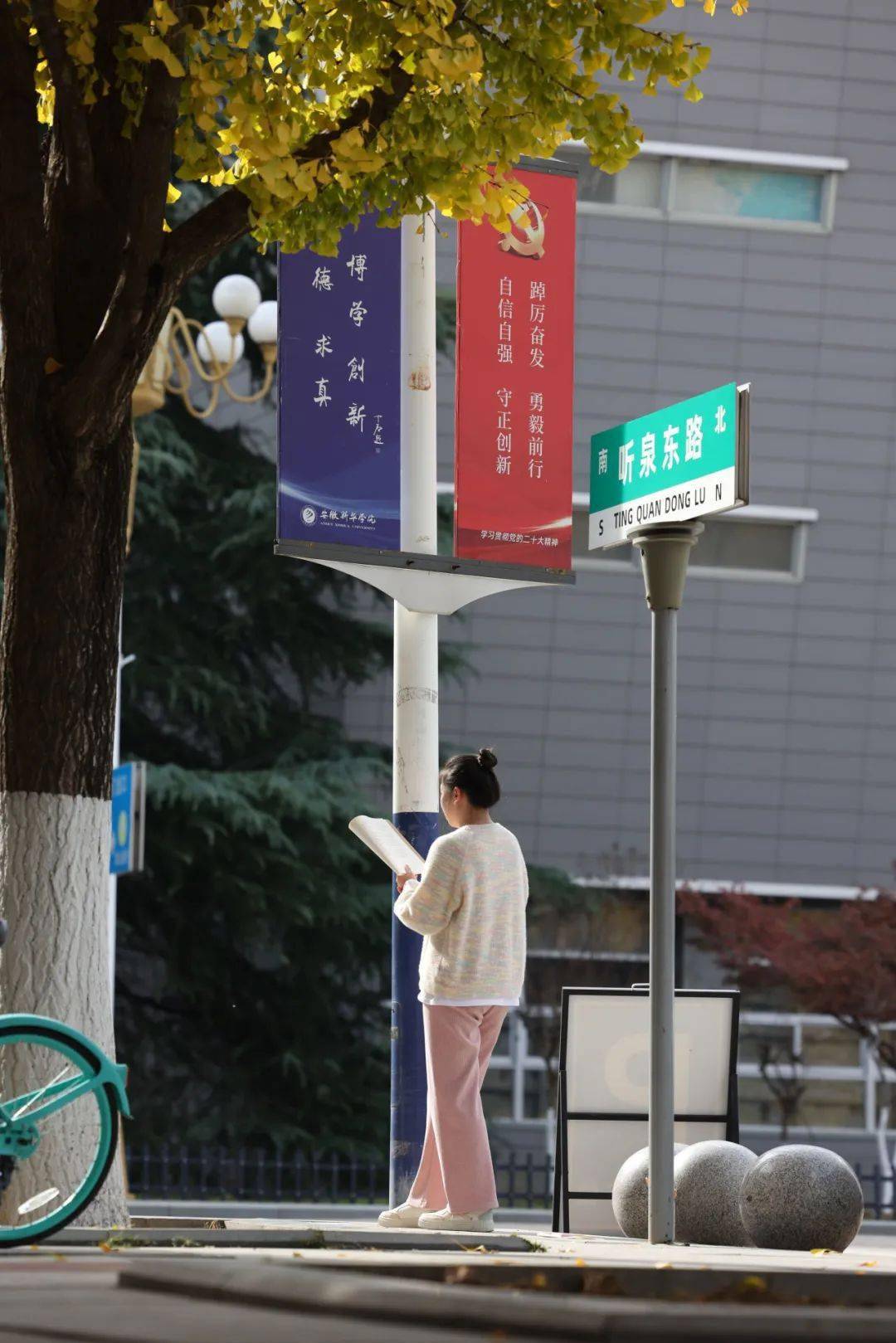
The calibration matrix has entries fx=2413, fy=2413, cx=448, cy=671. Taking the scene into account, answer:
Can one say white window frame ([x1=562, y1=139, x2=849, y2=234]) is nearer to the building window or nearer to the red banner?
the building window

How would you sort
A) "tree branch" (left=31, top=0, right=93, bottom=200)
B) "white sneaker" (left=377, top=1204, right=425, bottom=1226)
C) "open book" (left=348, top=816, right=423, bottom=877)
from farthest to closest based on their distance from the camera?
"open book" (left=348, top=816, right=423, bottom=877), "white sneaker" (left=377, top=1204, right=425, bottom=1226), "tree branch" (left=31, top=0, right=93, bottom=200)

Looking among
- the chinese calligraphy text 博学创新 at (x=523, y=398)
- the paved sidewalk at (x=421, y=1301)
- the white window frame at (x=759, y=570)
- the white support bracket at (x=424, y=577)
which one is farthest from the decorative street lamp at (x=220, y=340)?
the paved sidewalk at (x=421, y=1301)

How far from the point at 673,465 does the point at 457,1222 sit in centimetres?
279

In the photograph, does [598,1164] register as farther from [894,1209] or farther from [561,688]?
[561,688]


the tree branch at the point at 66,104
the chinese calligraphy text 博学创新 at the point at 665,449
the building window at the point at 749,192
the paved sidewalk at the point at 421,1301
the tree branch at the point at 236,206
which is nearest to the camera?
the paved sidewalk at the point at 421,1301

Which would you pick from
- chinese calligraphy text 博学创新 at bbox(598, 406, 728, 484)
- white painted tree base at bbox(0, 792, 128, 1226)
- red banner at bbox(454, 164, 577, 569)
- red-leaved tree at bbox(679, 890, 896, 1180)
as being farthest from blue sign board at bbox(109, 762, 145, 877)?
chinese calligraphy text 博学创新 at bbox(598, 406, 728, 484)

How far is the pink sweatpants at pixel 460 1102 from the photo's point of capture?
28.5 feet

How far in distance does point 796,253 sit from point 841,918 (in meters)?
10.7

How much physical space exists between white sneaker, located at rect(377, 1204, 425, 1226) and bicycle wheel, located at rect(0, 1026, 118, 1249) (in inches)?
71.5

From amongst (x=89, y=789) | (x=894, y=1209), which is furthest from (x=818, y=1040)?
(x=89, y=789)

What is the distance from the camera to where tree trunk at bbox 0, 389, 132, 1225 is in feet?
28.3

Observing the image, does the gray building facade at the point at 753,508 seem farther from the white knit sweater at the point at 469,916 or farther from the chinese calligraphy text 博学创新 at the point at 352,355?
the white knit sweater at the point at 469,916

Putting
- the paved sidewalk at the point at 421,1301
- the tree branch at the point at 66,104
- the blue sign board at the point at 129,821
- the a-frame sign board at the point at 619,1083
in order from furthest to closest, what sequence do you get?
the blue sign board at the point at 129,821, the a-frame sign board at the point at 619,1083, the tree branch at the point at 66,104, the paved sidewalk at the point at 421,1301

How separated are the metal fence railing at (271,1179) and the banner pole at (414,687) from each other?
1053cm
